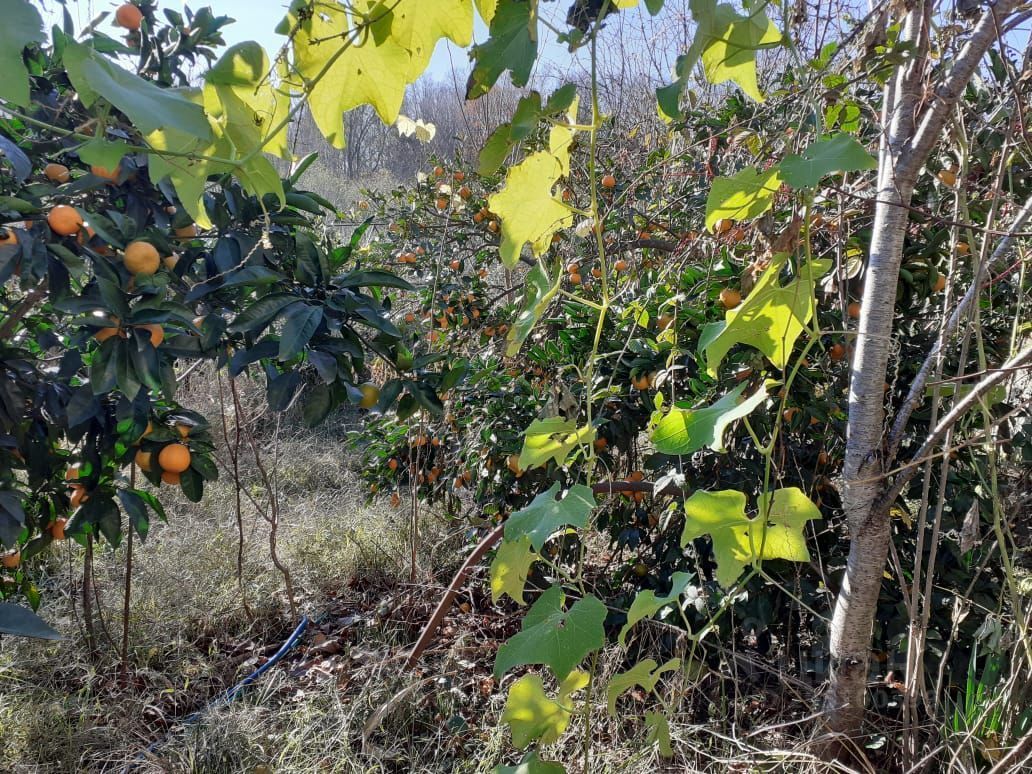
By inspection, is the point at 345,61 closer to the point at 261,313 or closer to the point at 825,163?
the point at 825,163

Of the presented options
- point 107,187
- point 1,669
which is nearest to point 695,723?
point 107,187

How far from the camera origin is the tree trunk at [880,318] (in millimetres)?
877

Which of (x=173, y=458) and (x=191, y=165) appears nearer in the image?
(x=191, y=165)

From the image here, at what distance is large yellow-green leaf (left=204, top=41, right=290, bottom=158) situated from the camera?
419mm

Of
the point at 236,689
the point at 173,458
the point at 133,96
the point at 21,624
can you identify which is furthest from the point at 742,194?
the point at 236,689

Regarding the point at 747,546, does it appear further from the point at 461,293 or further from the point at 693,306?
the point at 461,293

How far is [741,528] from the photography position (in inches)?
24.2

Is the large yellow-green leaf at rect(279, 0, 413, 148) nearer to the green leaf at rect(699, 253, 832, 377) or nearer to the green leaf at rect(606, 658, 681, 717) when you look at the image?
the green leaf at rect(699, 253, 832, 377)

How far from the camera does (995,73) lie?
1.44 m

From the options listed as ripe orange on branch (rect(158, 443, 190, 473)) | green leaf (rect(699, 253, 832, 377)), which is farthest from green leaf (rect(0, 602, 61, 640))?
ripe orange on branch (rect(158, 443, 190, 473))

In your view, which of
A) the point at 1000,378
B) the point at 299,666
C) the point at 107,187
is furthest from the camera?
the point at 299,666

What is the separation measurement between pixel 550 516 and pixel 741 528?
7.7 inches

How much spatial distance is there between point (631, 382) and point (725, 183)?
144cm

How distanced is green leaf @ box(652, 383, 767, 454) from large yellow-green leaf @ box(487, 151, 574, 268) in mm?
186
